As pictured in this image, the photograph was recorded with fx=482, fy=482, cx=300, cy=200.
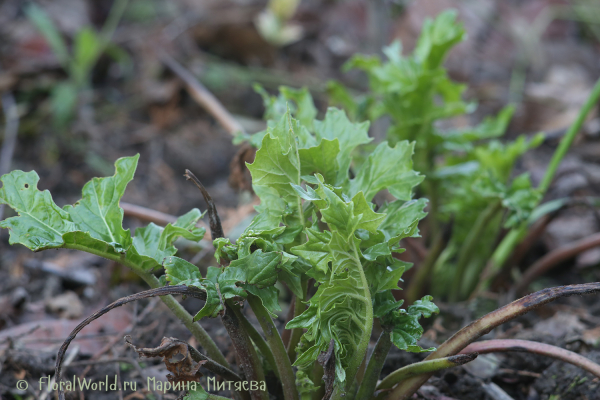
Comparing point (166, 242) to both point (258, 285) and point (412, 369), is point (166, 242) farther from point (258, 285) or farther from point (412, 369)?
point (412, 369)

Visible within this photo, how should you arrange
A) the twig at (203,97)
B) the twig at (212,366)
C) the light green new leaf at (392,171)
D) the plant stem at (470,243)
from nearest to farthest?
the twig at (212,366) → the light green new leaf at (392,171) → the plant stem at (470,243) → the twig at (203,97)

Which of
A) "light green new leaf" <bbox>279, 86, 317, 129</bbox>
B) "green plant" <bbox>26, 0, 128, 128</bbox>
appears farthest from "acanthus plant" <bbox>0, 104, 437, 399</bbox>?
"green plant" <bbox>26, 0, 128, 128</bbox>

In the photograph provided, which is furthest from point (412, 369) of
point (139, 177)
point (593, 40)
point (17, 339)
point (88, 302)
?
point (593, 40)

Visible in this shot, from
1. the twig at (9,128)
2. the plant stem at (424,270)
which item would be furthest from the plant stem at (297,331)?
the twig at (9,128)

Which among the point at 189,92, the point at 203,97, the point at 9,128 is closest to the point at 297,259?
the point at 203,97

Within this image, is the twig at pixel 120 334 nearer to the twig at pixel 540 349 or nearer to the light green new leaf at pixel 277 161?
the light green new leaf at pixel 277 161

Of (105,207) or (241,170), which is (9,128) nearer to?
(241,170)

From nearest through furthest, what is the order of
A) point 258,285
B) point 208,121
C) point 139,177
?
point 258,285 < point 139,177 < point 208,121
